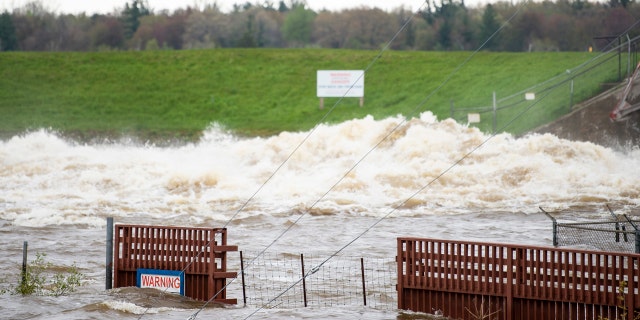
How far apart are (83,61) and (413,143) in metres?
36.4

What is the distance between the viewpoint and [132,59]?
7250 centimetres

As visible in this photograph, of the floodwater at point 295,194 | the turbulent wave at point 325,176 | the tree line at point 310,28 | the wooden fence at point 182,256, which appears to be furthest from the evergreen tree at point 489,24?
the wooden fence at point 182,256

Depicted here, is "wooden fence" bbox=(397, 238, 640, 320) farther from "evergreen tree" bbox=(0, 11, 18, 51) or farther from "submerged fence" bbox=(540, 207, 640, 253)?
"evergreen tree" bbox=(0, 11, 18, 51)

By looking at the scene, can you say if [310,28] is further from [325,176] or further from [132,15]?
[325,176]

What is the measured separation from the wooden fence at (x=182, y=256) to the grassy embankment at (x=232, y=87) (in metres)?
33.6

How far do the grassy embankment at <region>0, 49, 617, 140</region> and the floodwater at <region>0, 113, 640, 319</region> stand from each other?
4678mm

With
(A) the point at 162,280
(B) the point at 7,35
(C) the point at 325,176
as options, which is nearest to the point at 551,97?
(C) the point at 325,176

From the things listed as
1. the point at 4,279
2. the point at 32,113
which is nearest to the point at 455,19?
the point at 32,113

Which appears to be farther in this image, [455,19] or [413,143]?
[455,19]

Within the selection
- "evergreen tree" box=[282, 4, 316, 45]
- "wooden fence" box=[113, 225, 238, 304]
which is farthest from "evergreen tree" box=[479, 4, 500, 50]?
"wooden fence" box=[113, 225, 238, 304]

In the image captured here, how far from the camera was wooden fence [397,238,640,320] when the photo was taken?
1350 centimetres

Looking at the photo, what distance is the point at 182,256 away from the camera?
16.4 metres

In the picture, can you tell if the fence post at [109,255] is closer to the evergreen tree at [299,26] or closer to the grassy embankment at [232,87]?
the grassy embankment at [232,87]

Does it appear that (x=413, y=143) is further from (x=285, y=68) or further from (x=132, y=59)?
(x=132, y=59)
